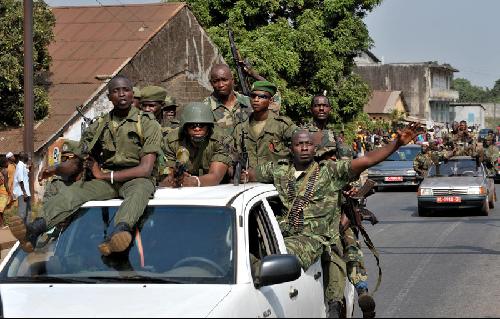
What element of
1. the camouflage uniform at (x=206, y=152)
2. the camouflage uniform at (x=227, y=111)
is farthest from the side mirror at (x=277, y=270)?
the camouflage uniform at (x=227, y=111)

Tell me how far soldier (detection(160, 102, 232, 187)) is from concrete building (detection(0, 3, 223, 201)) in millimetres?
18914

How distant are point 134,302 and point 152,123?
6.92 ft

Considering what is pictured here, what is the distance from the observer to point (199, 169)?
762 cm

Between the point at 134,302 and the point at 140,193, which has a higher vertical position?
the point at 140,193

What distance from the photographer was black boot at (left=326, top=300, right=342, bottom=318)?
280 inches

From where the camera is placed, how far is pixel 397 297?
11453mm

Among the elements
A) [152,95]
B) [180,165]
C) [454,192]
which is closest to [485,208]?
[454,192]

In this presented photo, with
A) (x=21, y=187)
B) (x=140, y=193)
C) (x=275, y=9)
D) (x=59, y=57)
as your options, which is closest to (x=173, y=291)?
(x=140, y=193)

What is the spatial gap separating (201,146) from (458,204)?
17538 mm

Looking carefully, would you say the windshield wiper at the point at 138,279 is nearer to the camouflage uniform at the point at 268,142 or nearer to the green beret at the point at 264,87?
the camouflage uniform at the point at 268,142

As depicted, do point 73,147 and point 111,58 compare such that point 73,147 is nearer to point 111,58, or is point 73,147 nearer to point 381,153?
point 381,153

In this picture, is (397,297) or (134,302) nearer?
(134,302)

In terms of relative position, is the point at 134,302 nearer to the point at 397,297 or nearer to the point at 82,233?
the point at 82,233

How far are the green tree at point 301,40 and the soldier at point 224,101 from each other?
83.7 feet
